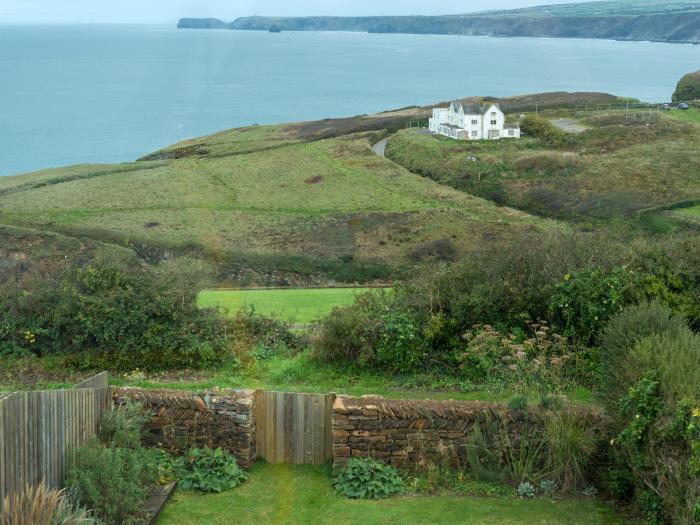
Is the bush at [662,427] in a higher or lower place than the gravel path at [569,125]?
higher

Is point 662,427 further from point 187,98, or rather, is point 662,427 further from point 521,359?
point 187,98

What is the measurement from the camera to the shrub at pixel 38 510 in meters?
8.05

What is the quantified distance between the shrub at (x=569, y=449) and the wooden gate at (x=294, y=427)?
293 cm

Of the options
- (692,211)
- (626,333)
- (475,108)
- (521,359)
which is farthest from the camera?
(475,108)

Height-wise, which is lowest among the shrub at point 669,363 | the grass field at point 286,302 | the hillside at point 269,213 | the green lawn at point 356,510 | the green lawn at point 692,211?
the hillside at point 269,213

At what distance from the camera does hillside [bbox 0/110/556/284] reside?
42062 millimetres

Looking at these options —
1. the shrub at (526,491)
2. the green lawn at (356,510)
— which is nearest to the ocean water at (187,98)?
the green lawn at (356,510)

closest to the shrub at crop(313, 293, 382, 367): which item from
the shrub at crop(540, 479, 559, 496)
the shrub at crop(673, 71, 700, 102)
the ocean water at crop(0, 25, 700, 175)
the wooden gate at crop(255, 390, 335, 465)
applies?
the wooden gate at crop(255, 390, 335, 465)

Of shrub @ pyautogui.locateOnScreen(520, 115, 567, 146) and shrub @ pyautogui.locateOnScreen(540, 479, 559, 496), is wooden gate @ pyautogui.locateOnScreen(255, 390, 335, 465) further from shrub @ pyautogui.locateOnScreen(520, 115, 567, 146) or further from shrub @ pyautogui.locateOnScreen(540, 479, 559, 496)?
shrub @ pyautogui.locateOnScreen(520, 115, 567, 146)

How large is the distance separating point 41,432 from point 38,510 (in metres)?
1.25

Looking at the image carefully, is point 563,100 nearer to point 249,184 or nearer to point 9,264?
point 249,184

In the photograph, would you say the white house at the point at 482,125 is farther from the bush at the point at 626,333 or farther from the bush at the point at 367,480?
the bush at the point at 367,480

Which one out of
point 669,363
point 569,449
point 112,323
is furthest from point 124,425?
point 669,363

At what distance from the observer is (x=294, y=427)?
37.6 ft
